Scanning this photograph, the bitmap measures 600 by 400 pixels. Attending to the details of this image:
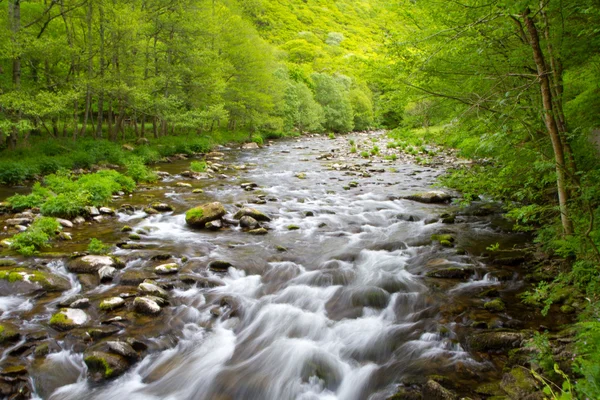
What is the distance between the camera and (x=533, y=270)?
7.45m

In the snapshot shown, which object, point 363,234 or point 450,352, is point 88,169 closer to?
point 363,234

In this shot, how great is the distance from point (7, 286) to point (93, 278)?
140 centimetres

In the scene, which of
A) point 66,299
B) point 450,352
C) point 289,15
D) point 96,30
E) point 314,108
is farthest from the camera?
point 289,15

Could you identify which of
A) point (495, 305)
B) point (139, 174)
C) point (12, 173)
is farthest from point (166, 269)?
point (12, 173)

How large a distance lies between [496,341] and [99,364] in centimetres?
571

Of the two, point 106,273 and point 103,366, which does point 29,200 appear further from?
point 103,366

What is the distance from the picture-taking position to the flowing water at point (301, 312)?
5129mm

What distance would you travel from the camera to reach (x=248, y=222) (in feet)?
37.3

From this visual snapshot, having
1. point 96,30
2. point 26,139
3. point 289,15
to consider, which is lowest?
point 26,139

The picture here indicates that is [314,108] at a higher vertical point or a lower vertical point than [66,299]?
higher

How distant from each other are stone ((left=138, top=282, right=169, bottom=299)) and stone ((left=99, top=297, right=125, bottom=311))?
1.52 feet

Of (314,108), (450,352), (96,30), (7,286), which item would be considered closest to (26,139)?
(96,30)

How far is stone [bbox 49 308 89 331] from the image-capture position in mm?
5809

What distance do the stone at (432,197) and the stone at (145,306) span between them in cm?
1090
